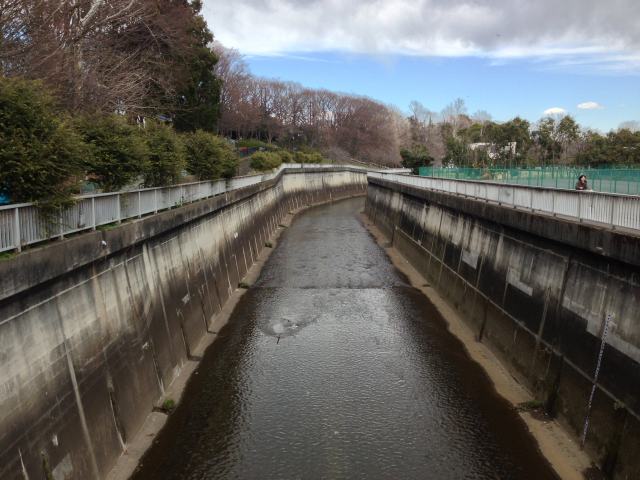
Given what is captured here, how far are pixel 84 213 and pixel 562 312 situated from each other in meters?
11.6

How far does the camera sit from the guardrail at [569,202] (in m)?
11.5

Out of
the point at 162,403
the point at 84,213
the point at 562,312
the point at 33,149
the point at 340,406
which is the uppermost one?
the point at 33,149

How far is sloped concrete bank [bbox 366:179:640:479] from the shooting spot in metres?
10.5

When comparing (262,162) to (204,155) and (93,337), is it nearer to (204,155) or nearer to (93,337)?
(204,155)

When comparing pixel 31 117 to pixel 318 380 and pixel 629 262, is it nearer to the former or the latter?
pixel 318 380

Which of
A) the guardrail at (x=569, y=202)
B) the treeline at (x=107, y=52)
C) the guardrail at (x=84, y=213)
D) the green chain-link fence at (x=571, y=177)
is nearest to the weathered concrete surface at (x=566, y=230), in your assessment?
the guardrail at (x=569, y=202)

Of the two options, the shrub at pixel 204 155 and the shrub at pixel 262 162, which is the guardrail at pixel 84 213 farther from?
the shrub at pixel 262 162

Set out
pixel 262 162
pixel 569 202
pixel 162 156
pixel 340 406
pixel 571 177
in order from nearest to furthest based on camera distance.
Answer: pixel 340 406 < pixel 569 202 < pixel 162 156 < pixel 571 177 < pixel 262 162

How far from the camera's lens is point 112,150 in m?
13.9

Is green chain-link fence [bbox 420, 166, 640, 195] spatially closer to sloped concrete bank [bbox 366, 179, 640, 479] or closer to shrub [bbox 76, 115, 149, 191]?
sloped concrete bank [bbox 366, 179, 640, 479]

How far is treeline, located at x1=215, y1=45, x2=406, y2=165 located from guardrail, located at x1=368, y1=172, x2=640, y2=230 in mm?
71892

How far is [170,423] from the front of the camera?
1316 centimetres

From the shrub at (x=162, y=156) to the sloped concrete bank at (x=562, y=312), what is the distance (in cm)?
1178

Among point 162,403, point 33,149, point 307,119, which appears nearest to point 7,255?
point 33,149
